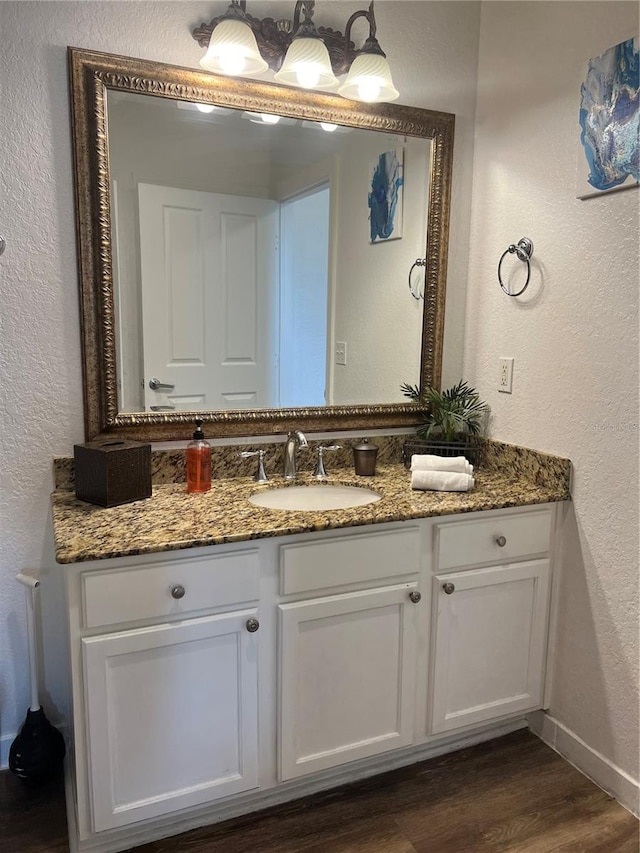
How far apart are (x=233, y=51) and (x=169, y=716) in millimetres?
1690

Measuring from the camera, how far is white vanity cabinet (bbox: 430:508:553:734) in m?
1.75

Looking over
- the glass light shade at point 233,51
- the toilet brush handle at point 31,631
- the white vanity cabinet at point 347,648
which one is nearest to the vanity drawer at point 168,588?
the white vanity cabinet at point 347,648

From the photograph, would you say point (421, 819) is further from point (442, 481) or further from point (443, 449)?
point (443, 449)

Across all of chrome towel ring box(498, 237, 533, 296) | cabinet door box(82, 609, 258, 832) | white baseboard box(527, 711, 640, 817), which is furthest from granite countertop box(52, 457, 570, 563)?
white baseboard box(527, 711, 640, 817)

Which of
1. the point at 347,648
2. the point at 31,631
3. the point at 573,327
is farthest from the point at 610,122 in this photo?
the point at 31,631

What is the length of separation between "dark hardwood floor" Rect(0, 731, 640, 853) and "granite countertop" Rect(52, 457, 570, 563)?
0.80 metres

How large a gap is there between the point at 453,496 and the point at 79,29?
1.60m

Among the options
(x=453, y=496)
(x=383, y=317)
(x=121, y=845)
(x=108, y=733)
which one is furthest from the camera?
(x=383, y=317)

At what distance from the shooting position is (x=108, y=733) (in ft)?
4.59

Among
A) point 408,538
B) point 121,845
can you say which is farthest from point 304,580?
point 121,845

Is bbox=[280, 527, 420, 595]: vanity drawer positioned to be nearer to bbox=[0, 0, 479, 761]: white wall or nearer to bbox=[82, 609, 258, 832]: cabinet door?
bbox=[82, 609, 258, 832]: cabinet door

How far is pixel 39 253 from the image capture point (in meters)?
1.65

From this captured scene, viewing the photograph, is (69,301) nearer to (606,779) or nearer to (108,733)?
(108,733)

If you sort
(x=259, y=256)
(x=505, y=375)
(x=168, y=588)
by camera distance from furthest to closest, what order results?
(x=505, y=375), (x=259, y=256), (x=168, y=588)
